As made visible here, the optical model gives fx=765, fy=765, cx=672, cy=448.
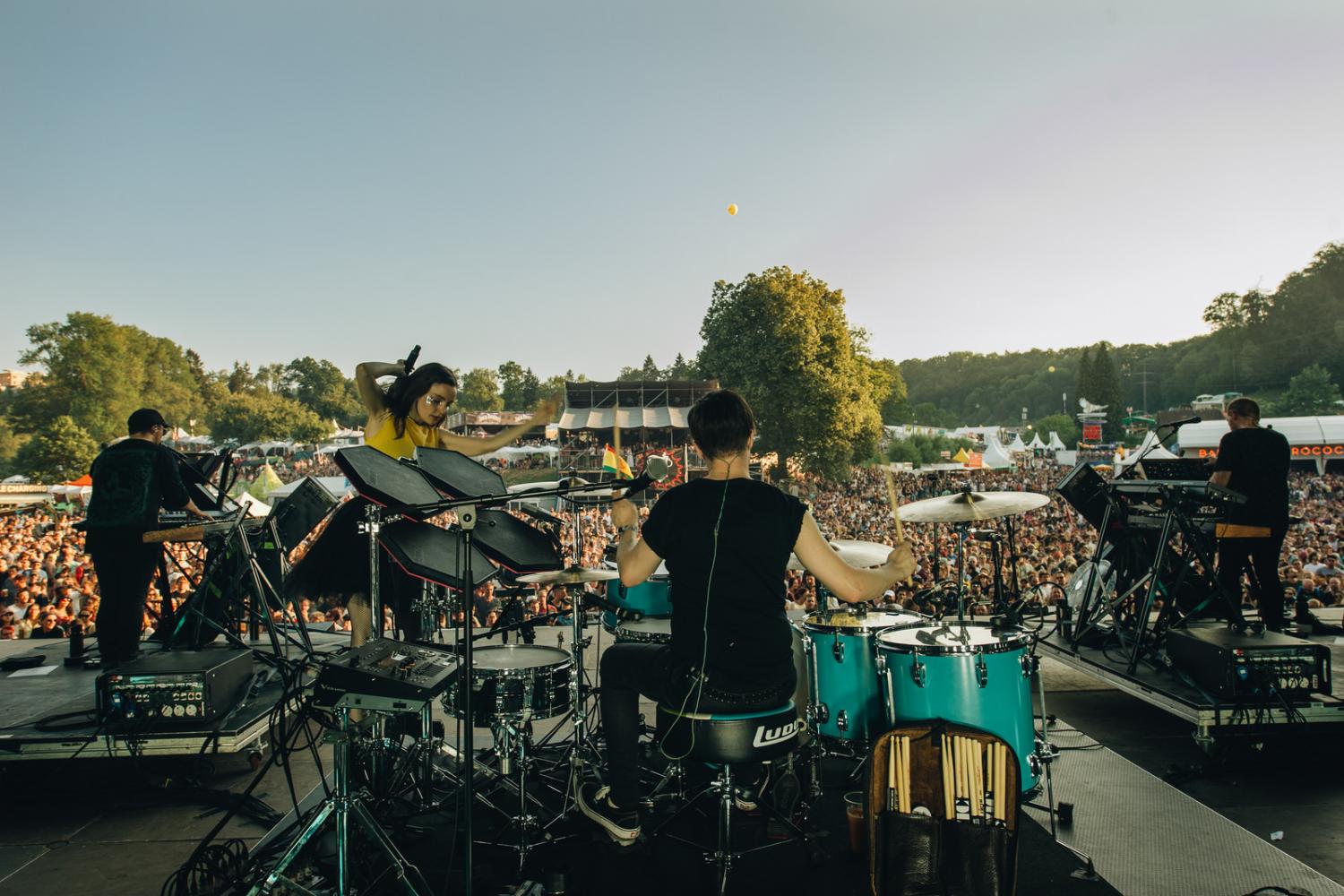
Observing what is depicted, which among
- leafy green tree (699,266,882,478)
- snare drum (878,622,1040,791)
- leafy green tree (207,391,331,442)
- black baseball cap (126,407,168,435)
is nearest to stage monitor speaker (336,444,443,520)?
snare drum (878,622,1040,791)

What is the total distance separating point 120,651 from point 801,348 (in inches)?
920

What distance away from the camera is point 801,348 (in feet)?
85.7

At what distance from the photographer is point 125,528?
14.4ft

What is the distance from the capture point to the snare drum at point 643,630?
3686 millimetres

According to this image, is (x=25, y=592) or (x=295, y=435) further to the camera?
(x=295, y=435)

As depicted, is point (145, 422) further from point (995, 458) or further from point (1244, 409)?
point (995, 458)

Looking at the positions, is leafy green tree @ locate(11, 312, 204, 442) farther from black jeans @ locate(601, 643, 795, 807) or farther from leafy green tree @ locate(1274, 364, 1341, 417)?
leafy green tree @ locate(1274, 364, 1341, 417)

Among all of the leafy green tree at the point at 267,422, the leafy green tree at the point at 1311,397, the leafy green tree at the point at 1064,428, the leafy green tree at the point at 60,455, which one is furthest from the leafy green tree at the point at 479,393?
the leafy green tree at the point at 1311,397

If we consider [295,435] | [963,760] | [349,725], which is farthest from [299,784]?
[295,435]

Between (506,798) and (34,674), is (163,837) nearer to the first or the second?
(506,798)

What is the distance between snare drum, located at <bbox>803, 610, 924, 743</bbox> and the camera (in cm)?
362

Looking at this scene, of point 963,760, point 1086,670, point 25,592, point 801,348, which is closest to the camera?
point 963,760

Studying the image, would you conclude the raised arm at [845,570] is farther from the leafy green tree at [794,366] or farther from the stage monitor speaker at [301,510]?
the leafy green tree at [794,366]

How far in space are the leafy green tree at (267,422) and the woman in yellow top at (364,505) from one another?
201 feet
